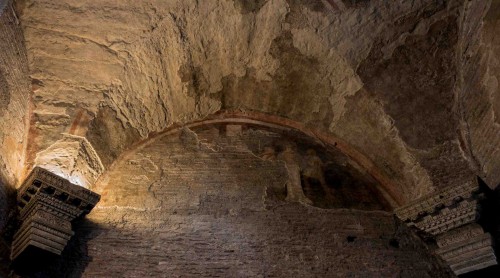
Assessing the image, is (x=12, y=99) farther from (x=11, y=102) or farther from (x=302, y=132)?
(x=302, y=132)

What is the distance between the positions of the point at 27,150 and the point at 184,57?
6.32 ft

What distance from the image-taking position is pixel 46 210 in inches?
155

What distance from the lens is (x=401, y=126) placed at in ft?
17.2

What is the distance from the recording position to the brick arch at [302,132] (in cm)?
540

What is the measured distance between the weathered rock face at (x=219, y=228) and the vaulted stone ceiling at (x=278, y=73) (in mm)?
530

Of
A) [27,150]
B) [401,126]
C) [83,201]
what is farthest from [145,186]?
[401,126]

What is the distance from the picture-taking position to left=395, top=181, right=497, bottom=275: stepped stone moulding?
4039mm

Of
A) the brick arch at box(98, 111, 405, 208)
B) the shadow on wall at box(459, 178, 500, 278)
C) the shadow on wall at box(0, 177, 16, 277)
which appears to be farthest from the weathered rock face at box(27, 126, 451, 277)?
the shadow on wall at box(459, 178, 500, 278)

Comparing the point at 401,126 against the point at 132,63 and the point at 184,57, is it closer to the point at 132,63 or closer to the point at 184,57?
the point at 184,57

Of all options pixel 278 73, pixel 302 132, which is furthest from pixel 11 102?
pixel 302 132

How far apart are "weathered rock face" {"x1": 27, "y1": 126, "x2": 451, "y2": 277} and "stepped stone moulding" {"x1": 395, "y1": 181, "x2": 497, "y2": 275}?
393 millimetres

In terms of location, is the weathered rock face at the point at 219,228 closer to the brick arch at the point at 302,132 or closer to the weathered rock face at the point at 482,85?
the brick arch at the point at 302,132

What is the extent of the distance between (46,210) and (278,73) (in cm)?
304

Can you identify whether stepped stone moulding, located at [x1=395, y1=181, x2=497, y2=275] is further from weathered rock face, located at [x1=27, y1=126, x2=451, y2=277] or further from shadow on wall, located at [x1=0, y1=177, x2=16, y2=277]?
shadow on wall, located at [x1=0, y1=177, x2=16, y2=277]
